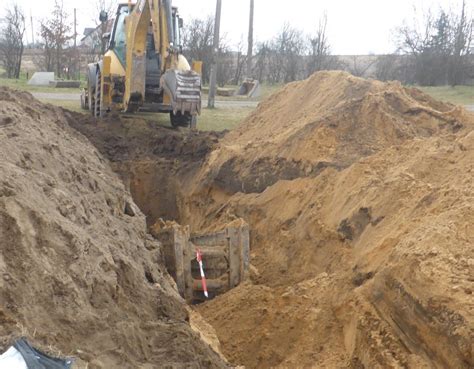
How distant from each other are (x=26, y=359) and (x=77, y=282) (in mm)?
1437

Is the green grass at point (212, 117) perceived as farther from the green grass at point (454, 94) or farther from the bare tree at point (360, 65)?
the bare tree at point (360, 65)

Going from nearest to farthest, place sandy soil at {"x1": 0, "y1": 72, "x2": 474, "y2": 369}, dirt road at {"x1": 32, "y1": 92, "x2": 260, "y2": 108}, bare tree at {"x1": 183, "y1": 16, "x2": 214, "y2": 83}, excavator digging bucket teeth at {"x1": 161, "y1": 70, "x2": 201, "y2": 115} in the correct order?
sandy soil at {"x1": 0, "y1": 72, "x2": 474, "y2": 369}
excavator digging bucket teeth at {"x1": 161, "y1": 70, "x2": 201, "y2": 115}
dirt road at {"x1": 32, "y1": 92, "x2": 260, "y2": 108}
bare tree at {"x1": 183, "y1": 16, "x2": 214, "y2": 83}

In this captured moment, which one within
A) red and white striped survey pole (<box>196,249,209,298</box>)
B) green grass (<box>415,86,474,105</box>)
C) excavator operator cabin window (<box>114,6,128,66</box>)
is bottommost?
red and white striped survey pole (<box>196,249,209,298</box>)

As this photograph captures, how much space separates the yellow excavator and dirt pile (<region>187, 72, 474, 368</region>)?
1.59m

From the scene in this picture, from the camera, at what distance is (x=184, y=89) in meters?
12.2

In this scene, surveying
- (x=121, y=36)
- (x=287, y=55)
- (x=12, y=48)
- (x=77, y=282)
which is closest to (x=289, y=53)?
(x=287, y=55)

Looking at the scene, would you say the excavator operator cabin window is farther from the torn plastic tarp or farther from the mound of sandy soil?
the torn plastic tarp

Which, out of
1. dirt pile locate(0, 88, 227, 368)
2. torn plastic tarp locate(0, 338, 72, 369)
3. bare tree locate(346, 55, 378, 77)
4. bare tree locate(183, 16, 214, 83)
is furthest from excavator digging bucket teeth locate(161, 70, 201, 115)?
bare tree locate(346, 55, 378, 77)

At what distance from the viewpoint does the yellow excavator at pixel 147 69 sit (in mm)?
12242

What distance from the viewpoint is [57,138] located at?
918 cm

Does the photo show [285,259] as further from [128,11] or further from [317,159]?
[128,11]

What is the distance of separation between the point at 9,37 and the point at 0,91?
1142 inches

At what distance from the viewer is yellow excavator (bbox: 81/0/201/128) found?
40.2 feet

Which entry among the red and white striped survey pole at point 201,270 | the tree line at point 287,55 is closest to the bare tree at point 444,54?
the tree line at point 287,55
